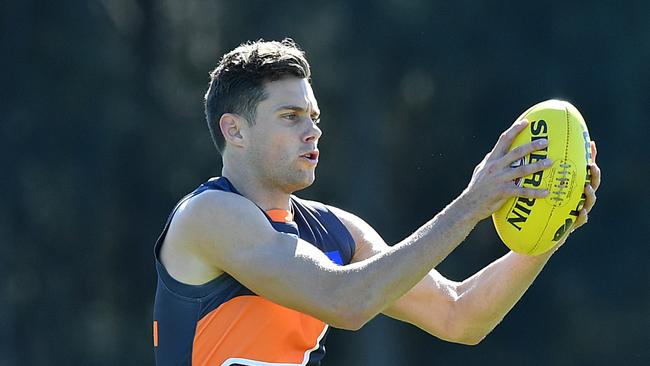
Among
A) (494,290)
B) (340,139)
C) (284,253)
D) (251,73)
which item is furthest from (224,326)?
(340,139)

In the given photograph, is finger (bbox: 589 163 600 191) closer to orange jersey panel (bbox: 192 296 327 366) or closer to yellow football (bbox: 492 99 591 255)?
yellow football (bbox: 492 99 591 255)

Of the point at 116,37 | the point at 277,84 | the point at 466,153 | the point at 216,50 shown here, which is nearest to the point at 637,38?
the point at 466,153

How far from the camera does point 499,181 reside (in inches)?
119

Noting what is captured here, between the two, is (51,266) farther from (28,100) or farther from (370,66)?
(370,66)

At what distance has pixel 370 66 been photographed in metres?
8.91

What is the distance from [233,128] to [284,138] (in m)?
0.18

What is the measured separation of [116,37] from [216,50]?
796 mm

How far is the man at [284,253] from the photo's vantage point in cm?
312

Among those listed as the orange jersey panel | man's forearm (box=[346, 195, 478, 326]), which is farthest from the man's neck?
man's forearm (box=[346, 195, 478, 326])

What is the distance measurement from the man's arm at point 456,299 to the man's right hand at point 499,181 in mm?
643

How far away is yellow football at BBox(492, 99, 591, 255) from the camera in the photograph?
315cm

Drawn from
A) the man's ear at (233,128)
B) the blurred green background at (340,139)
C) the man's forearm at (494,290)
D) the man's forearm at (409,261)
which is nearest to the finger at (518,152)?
the man's forearm at (409,261)

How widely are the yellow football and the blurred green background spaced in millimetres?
5060

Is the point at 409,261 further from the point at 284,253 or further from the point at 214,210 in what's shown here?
the point at 214,210
